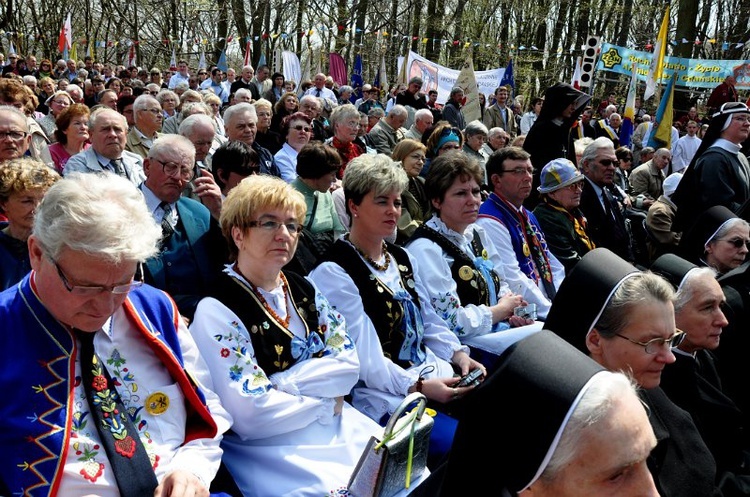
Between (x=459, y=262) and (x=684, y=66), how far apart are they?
1659cm

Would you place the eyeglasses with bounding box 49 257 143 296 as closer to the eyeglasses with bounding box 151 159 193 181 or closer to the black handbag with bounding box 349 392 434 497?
the black handbag with bounding box 349 392 434 497

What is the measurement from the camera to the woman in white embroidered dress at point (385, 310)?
327 centimetres

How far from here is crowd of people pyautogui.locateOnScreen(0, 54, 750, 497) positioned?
1714mm

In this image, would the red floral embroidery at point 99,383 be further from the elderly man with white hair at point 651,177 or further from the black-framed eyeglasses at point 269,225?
the elderly man with white hair at point 651,177

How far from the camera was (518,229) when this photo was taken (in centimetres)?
500

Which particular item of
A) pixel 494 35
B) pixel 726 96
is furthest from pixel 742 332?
pixel 494 35

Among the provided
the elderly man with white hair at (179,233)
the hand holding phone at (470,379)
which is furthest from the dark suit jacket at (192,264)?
the hand holding phone at (470,379)

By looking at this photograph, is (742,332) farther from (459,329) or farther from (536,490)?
(536,490)

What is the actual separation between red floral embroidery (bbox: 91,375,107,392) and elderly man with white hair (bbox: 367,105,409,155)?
7.10 meters

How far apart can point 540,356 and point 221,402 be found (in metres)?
1.41

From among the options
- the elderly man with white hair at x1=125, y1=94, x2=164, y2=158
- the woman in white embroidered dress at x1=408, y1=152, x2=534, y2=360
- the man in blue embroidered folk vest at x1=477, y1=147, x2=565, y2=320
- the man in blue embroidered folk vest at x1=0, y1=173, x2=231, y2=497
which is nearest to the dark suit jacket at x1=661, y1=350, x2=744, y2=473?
the woman in white embroidered dress at x1=408, y1=152, x2=534, y2=360

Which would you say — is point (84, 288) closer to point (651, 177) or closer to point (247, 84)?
point (651, 177)

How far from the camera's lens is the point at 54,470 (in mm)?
1913

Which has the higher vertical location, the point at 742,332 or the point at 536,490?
the point at 536,490
